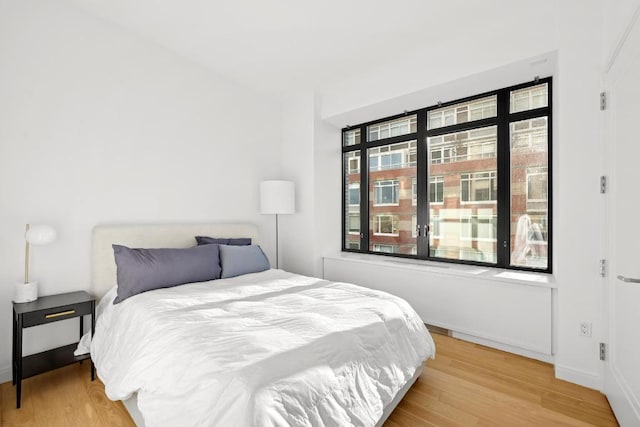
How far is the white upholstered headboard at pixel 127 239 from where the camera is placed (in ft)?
8.05

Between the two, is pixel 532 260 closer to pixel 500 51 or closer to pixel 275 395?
pixel 500 51

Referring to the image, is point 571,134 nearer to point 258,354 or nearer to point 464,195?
point 464,195

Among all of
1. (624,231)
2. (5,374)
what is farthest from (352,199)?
(5,374)

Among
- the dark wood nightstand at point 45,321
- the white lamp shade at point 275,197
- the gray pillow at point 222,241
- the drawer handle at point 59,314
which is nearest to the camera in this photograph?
the dark wood nightstand at point 45,321

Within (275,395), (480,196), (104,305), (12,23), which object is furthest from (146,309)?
Result: (480,196)

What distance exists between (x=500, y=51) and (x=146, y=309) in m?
3.29

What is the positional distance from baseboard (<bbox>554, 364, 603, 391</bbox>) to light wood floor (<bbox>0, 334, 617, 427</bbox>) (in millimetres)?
43

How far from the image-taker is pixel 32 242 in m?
2.06

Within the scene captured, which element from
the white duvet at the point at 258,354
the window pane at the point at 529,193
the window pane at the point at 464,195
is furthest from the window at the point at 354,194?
the white duvet at the point at 258,354

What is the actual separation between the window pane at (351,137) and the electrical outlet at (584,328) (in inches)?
118

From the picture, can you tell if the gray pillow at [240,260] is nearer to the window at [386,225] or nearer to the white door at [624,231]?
the window at [386,225]

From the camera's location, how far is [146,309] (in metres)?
1.83

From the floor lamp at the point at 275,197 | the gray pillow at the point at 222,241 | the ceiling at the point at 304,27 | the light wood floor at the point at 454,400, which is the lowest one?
the light wood floor at the point at 454,400

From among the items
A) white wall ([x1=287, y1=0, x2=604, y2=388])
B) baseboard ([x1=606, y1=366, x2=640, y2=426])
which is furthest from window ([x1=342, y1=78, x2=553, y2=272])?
baseboard ([x1=606, y1=366, x2=640, y2=426])
